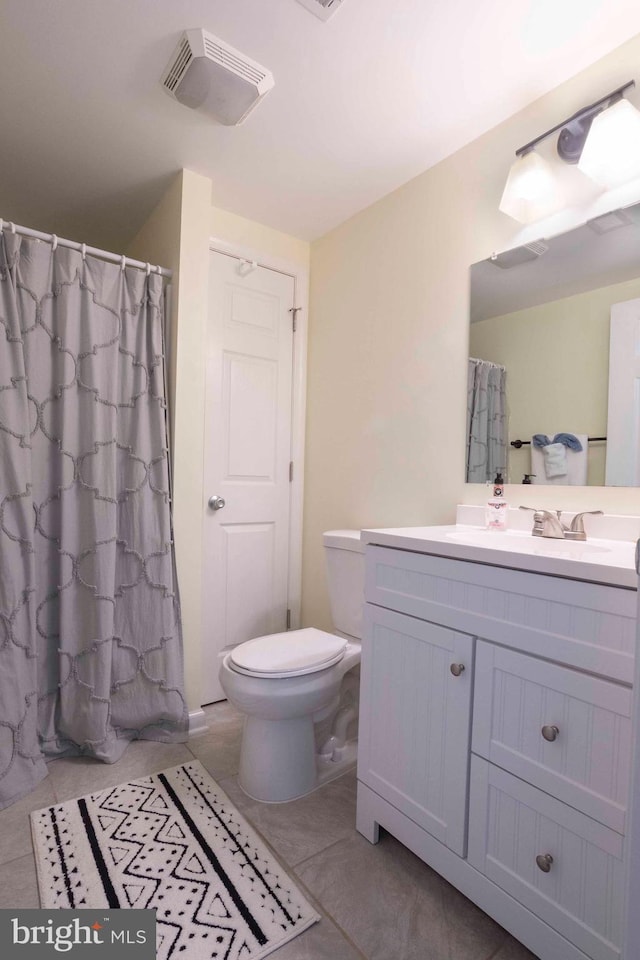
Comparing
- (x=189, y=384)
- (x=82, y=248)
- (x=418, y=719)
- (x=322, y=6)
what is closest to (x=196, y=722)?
(x=418, y=719)

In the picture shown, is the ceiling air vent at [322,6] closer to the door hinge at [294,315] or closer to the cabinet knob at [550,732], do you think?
the door hinge at [294,315]

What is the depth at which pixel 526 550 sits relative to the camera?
1210 mm

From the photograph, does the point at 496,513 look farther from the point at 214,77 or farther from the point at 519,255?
the point at 214,77

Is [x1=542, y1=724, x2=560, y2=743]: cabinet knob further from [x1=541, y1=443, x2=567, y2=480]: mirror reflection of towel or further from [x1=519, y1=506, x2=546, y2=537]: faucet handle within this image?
[x1=541, y1=443, x2=567, y2=480]: mirror reflection of towel

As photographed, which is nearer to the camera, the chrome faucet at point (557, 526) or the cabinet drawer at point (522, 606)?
the cabinet drawer at point (522, 606)

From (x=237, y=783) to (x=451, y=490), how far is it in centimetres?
128

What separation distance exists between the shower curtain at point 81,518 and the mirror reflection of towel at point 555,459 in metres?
1.41

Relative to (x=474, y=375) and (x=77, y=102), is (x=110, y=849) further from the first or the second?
(x=77, y=102)

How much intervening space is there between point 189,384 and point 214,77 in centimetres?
103

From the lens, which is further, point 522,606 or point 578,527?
point 578,527

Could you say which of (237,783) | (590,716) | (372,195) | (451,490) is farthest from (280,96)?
(237,783)

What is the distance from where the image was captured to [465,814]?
1.14m

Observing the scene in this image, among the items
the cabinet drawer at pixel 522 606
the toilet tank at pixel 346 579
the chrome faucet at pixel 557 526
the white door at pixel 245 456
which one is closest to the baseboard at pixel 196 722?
the white door at pixel 245 456

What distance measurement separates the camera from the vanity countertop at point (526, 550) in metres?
0.94
